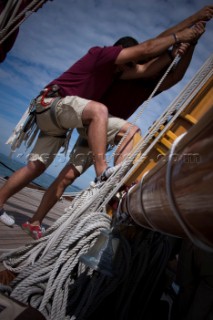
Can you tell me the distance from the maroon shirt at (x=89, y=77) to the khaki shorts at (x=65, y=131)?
13 centimetres

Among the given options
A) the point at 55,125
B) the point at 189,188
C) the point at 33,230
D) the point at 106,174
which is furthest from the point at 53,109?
the point at 189,188

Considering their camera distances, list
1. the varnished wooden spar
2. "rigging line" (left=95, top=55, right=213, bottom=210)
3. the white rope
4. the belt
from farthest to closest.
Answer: the belt < "rigging line" (left=95, top=55, right=213, bottom=210) < the white rope < the varnished wooden spar

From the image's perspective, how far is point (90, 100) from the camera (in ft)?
6.04

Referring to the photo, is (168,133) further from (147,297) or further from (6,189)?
(6,189)

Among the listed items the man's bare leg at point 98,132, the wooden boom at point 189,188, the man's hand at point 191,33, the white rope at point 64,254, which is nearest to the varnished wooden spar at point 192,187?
the wooden boom at point 189,188

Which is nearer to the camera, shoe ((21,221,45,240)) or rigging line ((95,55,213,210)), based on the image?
rigging line ((95,55,213,210))

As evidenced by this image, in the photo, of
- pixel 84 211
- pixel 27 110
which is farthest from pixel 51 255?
pixel 27 110

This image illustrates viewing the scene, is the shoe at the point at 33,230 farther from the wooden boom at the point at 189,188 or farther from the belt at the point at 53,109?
the wooden boom at the point at 189,188

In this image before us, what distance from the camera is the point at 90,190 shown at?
158cm

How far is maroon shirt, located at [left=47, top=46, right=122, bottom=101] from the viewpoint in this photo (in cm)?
193

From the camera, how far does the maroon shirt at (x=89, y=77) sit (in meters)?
1.93

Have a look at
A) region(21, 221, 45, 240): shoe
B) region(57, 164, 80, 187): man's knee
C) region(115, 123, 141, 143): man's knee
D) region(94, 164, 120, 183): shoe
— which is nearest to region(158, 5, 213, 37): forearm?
region(115, 123, 141, 143): man's knee

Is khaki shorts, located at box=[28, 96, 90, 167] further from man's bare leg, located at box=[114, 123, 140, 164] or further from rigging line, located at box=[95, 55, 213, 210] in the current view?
rigging line, located at box=[95, 55, 213, 210]

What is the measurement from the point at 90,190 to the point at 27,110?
101 cm
